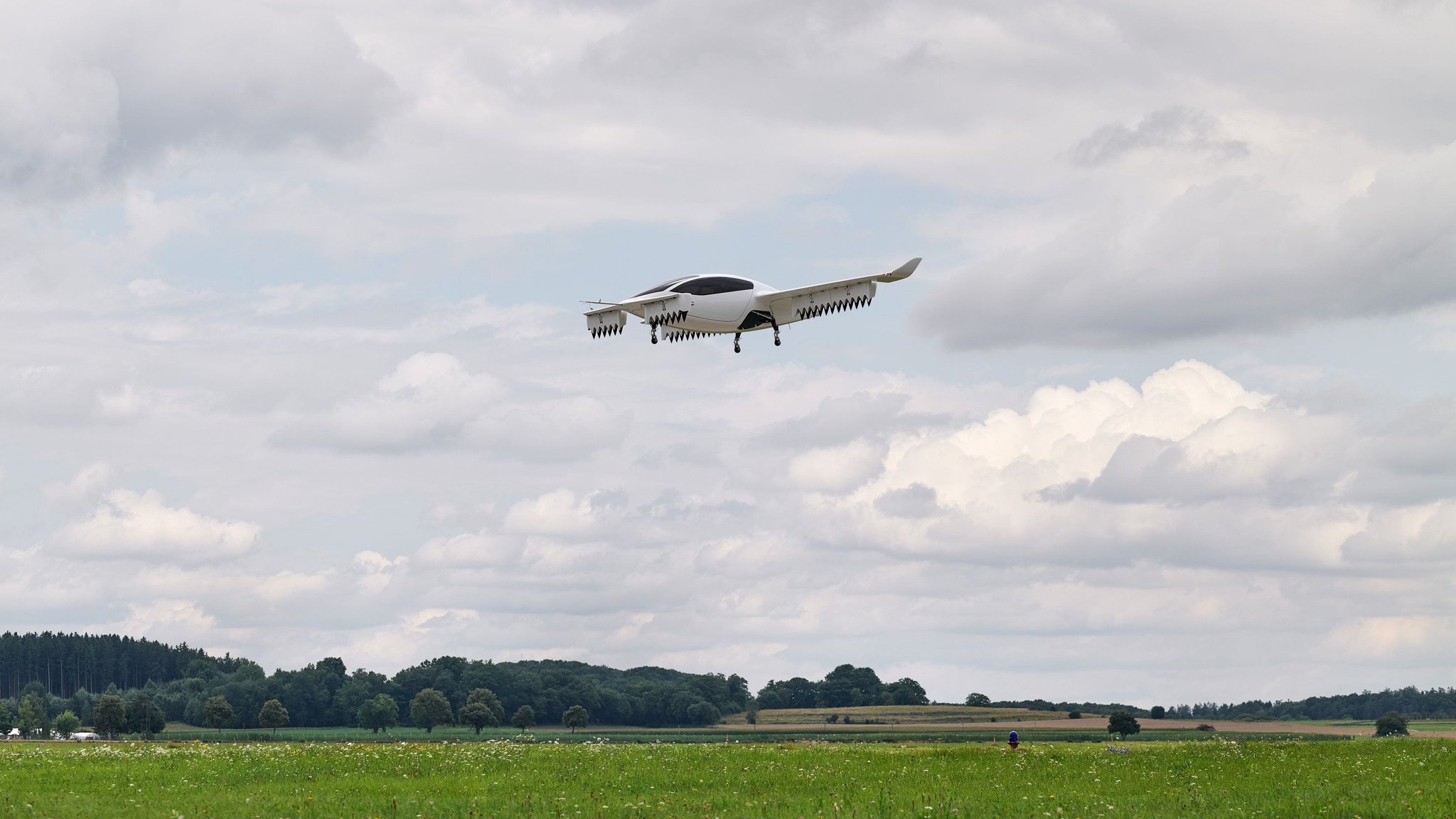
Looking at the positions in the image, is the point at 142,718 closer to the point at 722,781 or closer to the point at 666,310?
the point at 666,310

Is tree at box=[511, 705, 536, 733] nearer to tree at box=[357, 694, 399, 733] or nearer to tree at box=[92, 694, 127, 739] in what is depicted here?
tree at box=[357, 694, 399, 733]

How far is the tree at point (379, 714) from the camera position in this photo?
190 m

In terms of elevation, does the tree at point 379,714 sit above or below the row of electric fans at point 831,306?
below

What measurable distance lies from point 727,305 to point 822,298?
12.7ft

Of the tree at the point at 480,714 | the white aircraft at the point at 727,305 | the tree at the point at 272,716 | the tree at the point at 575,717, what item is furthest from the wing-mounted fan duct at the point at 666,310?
the tree at the point at 272,716

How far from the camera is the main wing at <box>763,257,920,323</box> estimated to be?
52500 mm

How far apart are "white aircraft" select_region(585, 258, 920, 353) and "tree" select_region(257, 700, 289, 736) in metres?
151

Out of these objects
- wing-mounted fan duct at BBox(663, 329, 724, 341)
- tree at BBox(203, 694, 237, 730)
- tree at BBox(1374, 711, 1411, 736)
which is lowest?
tree at BBox(1374, 711, 1411, 736)

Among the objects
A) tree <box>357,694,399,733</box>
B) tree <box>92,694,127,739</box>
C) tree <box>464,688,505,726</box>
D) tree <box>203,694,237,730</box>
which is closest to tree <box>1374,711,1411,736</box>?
tree <box>464,688,505,726</box>

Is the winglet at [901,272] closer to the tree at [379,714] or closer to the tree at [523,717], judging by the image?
the tree at [523,717]

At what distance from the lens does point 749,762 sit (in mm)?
50125

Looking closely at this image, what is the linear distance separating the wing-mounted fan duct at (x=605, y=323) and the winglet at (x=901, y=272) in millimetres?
10000

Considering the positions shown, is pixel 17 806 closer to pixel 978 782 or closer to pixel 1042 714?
pixel 978 782

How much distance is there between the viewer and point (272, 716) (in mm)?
189250
